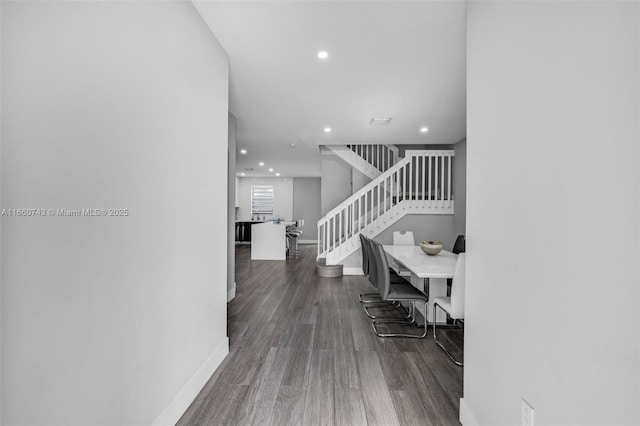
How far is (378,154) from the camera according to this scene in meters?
6.88

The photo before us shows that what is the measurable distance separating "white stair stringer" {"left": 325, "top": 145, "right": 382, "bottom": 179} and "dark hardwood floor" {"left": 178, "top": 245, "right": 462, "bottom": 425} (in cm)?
359

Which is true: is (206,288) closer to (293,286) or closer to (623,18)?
(623,18)

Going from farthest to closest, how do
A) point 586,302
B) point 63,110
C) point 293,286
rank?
point 293,286
point 63,110
point 586,302

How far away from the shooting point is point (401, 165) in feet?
19.6

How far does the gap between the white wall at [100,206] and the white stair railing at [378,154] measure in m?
5.24

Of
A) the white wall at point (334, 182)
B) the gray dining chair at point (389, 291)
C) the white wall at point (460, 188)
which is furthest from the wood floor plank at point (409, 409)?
the white wall at point (334, 182)

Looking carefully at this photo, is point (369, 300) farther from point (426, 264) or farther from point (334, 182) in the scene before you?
point (334, 182)

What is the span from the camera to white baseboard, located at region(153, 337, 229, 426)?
62.6 inches

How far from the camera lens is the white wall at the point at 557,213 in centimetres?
76

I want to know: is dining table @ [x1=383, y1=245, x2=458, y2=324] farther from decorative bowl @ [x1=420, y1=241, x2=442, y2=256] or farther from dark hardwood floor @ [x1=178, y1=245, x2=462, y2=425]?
dark hardwood floor @ [x1=178, y1=245, x2=462, y2=425]

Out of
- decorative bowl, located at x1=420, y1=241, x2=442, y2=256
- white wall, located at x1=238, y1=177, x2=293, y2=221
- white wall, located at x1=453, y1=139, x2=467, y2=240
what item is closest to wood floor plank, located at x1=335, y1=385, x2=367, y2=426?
decorative bowl, located at x1=420, y1=241, x2=442, y2=256

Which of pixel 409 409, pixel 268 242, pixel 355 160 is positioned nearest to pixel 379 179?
pixel 355 160

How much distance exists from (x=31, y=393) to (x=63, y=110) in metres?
0.90

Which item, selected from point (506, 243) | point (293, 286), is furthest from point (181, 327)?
point (293, 286)
